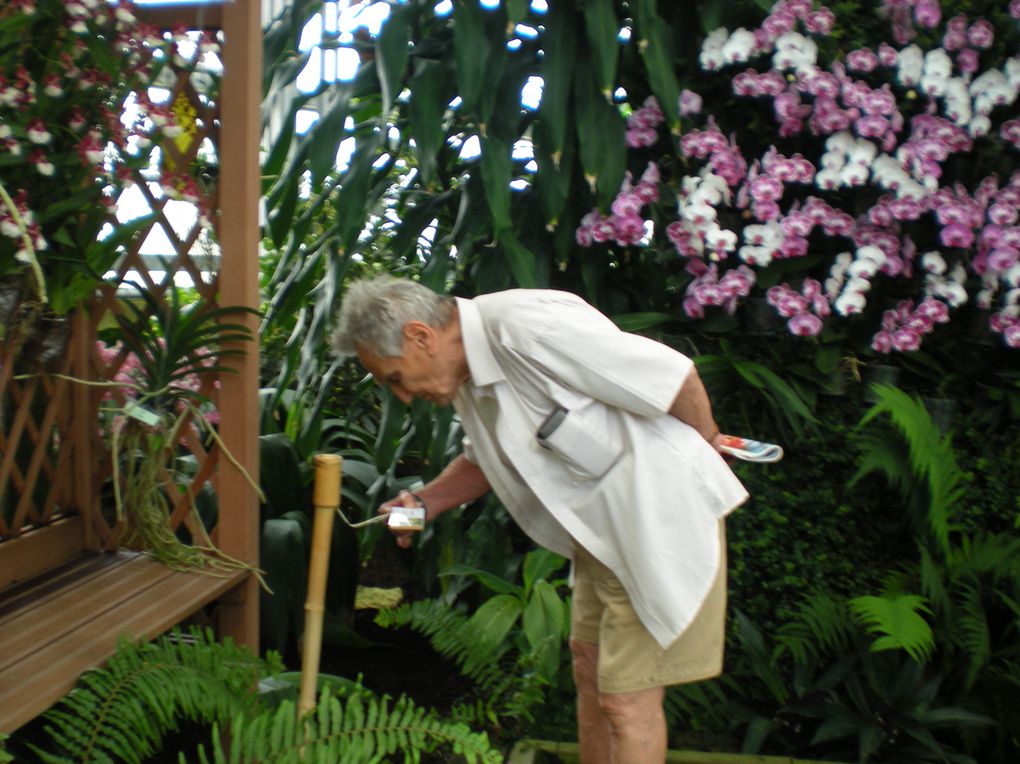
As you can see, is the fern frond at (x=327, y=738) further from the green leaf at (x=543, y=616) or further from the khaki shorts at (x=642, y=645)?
the green leaf at (x=543, y=616)

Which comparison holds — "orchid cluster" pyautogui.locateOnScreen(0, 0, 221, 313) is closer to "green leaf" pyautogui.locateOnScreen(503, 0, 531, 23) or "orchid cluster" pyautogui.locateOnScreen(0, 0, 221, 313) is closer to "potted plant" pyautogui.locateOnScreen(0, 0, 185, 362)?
"potted plant" pyautogui.locateOnScreen(0, 0, 185, 362)

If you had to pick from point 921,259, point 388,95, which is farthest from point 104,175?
point 921,259

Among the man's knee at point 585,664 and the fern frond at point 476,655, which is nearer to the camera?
the man's knee at point 585,664

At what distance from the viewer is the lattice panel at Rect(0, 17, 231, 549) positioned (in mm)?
2314

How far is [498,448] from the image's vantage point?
6.89 ft

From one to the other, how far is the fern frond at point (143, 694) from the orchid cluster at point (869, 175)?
1.67 metres

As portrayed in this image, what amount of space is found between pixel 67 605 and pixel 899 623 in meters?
1.88

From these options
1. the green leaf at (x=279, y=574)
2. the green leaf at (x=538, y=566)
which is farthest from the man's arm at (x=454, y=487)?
the green leaf at (x=279, y=574)

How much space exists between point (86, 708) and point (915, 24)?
282 centimetres

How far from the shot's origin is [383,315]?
6.35 feet

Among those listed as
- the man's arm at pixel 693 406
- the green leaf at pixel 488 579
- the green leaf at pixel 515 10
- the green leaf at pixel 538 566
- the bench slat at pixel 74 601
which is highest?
the green leaf at pixel 515 10

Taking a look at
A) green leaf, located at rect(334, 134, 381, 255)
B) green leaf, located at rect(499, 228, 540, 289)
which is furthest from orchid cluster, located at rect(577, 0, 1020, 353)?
green leaf, located at rect(334, 134, 381, 255)

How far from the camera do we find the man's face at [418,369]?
1.97m

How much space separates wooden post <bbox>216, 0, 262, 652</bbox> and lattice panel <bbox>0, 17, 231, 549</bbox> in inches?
2.1
